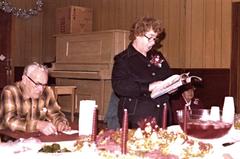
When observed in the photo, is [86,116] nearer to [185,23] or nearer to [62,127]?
[62,127]

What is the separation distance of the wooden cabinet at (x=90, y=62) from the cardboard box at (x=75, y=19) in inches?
6.7

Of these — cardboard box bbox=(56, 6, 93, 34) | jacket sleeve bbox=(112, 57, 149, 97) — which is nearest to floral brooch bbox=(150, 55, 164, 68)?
jacket sleeve bbox=(112, 57, 149, 97)

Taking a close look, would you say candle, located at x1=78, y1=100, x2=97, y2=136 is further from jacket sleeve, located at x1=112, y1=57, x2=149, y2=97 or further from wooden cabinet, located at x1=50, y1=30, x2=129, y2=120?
wooden cabinet, located at x1=50, y1=30, x2=129, y2=120

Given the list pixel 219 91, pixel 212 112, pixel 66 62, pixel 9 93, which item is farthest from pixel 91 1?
pixel 212 112

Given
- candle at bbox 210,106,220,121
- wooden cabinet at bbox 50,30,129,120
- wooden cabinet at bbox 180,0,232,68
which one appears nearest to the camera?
candle at bbox 210,106,220,121

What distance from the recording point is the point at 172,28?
237 inches

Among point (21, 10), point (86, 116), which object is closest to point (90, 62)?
point (21, 10)

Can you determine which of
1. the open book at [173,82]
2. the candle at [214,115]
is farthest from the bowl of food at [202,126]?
the open book at [173,82]

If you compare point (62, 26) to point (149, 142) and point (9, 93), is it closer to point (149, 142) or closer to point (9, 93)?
point (9, 93)

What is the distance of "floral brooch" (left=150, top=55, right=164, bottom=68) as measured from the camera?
2.67 metres

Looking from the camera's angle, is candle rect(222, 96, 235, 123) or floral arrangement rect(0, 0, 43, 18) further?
floral arrangement rect(0, 0, 43, 18)

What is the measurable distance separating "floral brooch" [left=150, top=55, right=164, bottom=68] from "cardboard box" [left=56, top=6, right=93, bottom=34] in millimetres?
4548

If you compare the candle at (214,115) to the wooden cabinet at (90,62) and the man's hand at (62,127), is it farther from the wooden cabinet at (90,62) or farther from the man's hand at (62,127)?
the wooden cabinet at (90,62)

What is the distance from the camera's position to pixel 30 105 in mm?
2436
